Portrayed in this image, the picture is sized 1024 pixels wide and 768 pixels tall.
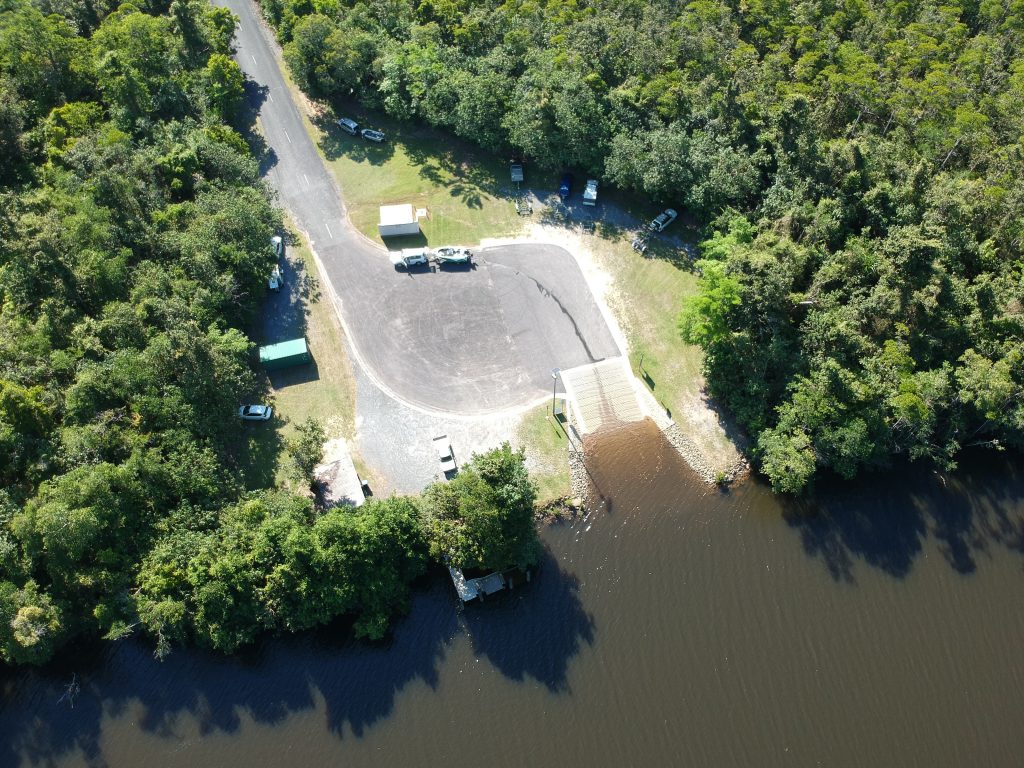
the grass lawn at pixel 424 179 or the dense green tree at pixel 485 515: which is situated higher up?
the grass lawn at pixel 424 179

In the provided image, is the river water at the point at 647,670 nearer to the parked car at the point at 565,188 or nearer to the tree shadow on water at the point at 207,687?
the tree shadow on water at the point at 207,687

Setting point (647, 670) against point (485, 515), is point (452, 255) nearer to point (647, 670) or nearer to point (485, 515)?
point (485, 515)

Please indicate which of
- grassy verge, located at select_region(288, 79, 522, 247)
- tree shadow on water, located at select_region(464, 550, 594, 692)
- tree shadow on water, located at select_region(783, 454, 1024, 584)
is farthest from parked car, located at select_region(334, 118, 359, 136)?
tree shadow on water, located at select_region(783, 454, 1024, 584)

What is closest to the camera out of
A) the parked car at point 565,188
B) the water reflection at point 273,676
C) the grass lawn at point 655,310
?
the water reflection at point 273,676

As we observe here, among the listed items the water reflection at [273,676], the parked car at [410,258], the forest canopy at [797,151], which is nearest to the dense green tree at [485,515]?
the water reflection at [273,676]

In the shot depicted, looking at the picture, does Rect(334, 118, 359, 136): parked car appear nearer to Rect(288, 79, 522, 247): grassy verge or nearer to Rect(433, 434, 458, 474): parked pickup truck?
Rect(288, 79, 522, 247): grassy verge

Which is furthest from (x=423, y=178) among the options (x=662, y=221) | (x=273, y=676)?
(x=273, y=676)

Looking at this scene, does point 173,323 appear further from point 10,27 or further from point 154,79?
point 10,27
